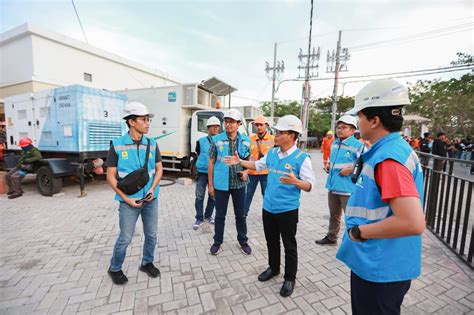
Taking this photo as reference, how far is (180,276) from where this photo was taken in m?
2.66

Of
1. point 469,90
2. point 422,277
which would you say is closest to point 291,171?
point 422,277

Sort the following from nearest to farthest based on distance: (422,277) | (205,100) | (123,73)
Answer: (422,277) → (205,100) → (123,73)

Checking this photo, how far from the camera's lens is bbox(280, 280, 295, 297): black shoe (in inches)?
91.7

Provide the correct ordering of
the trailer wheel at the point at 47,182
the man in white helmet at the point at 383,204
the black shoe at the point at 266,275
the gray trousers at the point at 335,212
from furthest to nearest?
the trailer wheel at the point at 47,182, the gray trousers at the point at 335,212, the black shoe at the point at 266,275, the man in white helmet at the point at 383,204

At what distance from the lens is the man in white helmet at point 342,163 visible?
310 centimetres

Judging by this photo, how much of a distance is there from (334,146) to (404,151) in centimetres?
230

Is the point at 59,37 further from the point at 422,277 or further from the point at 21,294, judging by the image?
the point at 422,277

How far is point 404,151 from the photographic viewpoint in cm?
111

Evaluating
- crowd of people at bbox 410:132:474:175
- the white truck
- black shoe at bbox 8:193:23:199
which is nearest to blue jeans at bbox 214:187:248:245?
crowd of people at bbox 410:132:474:175

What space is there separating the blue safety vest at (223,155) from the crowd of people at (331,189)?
0.04 ft

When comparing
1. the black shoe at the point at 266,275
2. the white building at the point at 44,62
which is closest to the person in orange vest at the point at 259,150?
the black shoe at the point at 266,275

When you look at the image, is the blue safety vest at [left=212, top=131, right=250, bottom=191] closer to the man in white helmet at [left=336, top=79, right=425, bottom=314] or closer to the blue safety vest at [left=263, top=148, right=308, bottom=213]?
the blue safety vest at [left=263, top=148, right=308, bottom=213]

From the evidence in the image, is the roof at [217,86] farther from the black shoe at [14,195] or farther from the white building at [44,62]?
the white building at [44,62]

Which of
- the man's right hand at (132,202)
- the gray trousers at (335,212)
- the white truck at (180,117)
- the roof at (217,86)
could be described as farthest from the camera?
the roof at (217,86)
